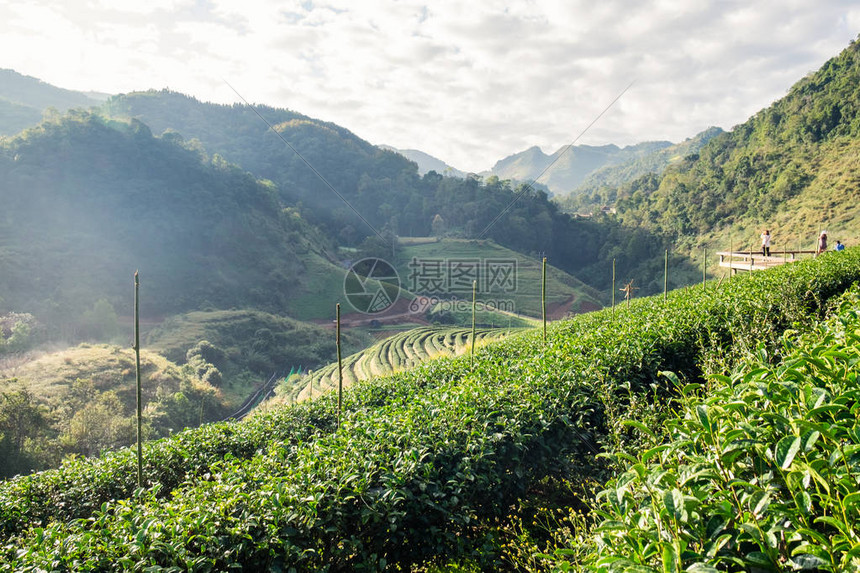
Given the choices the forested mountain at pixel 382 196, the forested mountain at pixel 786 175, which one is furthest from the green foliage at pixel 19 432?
the forested mountain at pixel 382 196

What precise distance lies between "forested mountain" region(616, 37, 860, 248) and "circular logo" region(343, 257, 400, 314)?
119ft

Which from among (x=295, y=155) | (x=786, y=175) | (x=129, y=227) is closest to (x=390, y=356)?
(x=129, y=227)

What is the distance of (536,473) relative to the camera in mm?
3467

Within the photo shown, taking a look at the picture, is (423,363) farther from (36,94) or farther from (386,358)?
(36,94)

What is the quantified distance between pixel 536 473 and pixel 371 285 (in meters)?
46.2

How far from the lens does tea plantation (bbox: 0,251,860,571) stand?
47.3 inches

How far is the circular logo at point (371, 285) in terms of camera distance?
45.0 meters

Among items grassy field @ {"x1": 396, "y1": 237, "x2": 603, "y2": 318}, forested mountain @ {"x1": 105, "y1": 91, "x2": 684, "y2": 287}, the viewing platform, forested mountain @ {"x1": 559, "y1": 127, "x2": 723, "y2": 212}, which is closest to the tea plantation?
the viewing platform

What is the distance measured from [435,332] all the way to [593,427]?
26.2 meters

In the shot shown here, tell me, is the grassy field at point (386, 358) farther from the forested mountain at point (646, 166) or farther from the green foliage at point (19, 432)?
the forested mountain at point (646, 166)

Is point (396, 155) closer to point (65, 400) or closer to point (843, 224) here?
point (843, 224)

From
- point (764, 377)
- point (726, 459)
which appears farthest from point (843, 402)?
point (726, 459)

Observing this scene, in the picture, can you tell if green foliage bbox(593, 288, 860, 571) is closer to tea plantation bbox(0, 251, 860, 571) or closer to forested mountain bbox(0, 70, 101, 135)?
tea plantation bbox(0, 251, 860, 571)

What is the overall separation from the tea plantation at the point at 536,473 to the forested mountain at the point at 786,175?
3737cm
